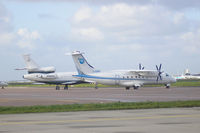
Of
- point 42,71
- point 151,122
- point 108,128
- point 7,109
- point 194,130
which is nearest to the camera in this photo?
A: point 194,130

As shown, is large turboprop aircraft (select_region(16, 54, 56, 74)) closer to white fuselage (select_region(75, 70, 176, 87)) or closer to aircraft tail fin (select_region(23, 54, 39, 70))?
aircraft tail fin (select_region(23, 54, 39, 70))

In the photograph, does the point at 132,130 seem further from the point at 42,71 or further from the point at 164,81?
the point at 42,71

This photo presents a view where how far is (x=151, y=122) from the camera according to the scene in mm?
15922

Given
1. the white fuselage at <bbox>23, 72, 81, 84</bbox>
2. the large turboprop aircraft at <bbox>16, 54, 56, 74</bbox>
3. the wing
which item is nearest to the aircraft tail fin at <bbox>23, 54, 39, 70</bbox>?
the large turboprop aircraft at <bbox>16, 54, 56, 74</bbox>

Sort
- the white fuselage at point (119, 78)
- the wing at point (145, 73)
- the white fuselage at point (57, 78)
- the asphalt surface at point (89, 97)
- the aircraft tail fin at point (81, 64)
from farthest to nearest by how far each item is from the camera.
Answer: the white fuselage at point (57, 78), the aircraft tail fin at point (81, 64), the wing at point (145, 73), the white fuselage at point (119, 78), the asphalt surface at point (89, 97)

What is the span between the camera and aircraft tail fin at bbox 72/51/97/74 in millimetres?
80500

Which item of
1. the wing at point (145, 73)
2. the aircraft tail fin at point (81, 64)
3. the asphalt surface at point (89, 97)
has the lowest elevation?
the asphalt surface at point (89, 97)

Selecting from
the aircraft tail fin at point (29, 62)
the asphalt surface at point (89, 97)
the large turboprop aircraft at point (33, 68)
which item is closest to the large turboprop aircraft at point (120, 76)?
the large turboprop aircraft at point (33, 68)

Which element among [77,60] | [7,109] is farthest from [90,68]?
[7,109]

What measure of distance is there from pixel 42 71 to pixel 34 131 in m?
85.3

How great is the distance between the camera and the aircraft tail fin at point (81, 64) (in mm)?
80500

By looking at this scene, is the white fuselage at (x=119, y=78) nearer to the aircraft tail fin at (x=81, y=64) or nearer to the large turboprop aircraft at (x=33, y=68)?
the aircraft tail fin at (x=81, y=64)

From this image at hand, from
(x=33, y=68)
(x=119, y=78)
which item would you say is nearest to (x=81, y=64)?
(x=119, y=78)

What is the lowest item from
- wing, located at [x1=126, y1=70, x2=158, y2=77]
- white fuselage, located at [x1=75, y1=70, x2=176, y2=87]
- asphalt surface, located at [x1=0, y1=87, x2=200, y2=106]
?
asphalt surface, located at [x1=0, y1=87, x2=200, y2=106]
